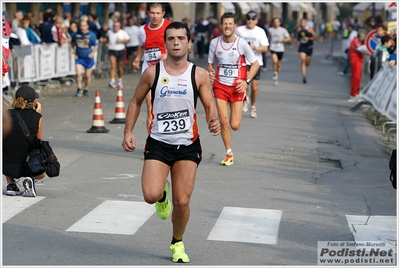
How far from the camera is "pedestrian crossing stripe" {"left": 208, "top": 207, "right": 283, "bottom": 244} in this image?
778 centimetres

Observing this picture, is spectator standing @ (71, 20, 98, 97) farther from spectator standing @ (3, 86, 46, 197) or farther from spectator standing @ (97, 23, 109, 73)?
spectator standing @ (3, 86, 46, 197)

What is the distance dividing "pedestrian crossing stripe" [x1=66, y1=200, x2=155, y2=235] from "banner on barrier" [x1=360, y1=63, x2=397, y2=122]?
25.2 ft

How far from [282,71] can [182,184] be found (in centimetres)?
2755

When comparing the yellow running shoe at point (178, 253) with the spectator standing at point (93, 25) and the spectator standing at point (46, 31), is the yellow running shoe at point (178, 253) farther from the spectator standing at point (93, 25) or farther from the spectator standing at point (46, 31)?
the spectator standing at point (93, 25)

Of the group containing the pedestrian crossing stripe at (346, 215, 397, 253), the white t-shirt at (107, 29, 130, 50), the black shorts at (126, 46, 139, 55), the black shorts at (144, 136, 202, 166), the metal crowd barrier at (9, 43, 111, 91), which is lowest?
the black shorts at (126, 46, 139, 55)

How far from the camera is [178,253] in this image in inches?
271

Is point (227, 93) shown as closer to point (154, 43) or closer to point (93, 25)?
point (154, 43)

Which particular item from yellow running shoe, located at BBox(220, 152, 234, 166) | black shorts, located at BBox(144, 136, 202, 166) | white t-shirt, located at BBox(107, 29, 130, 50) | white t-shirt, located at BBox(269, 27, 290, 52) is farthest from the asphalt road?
white t-shirt, located at BBox(269, 27, 290, 52)

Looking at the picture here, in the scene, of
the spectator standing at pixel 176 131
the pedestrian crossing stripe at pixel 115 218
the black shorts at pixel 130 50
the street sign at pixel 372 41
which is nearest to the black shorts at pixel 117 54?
the black shorts at pixel 130 50

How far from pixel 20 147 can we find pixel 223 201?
2.19 meters

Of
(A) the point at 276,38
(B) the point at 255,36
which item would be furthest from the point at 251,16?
(A) the point at 276,38

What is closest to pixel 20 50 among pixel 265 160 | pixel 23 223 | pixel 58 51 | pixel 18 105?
pixel 58 51

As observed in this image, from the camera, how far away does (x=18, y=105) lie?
31.8 feet

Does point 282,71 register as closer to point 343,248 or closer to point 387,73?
point 387,73
